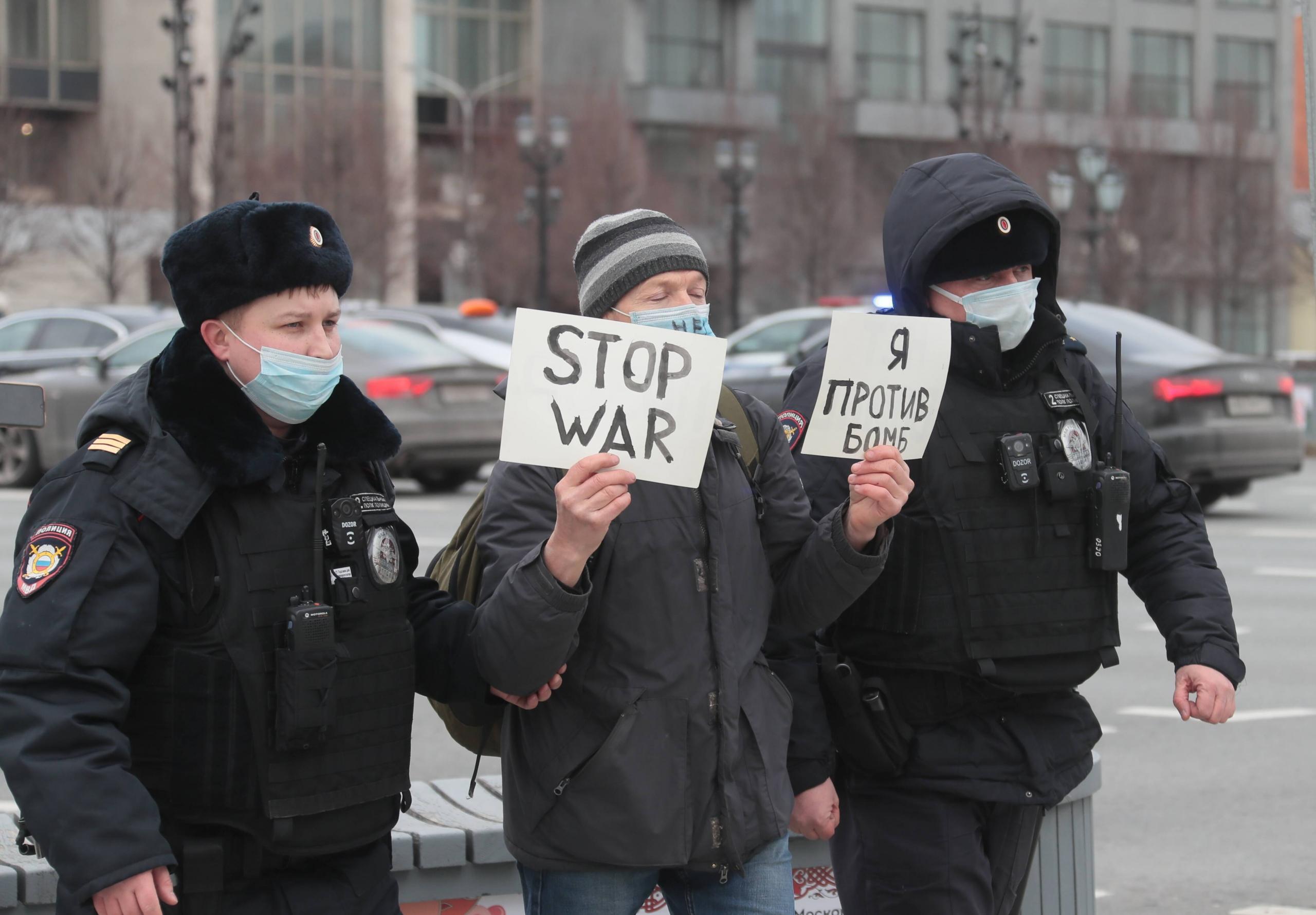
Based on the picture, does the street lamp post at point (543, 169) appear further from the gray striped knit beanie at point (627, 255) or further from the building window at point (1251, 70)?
the building window at point (1251, 70)

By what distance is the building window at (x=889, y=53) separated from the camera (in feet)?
199

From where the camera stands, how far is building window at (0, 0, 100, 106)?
51.2 metres

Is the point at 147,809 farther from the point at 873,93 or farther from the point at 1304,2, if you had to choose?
the point at 873,93

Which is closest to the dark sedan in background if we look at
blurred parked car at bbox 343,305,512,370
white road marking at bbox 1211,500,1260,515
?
white road marking at bbox 1211,500,1260,515

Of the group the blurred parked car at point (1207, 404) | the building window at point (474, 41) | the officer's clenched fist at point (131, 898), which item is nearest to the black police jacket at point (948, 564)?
the officer's clenched fist at point (131, 898)

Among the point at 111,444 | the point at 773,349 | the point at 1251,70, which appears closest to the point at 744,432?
the point at 111,444

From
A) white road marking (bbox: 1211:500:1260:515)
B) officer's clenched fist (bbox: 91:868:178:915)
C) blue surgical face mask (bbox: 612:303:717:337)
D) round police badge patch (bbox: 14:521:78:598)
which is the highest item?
blue surgical face mask (bbox: 612:303:717:337)

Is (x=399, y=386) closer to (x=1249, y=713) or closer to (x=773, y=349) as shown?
(x=773, y=349)

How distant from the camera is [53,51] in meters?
51.8

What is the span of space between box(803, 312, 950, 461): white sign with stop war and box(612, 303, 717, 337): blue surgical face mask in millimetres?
240

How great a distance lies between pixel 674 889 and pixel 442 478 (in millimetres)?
13489

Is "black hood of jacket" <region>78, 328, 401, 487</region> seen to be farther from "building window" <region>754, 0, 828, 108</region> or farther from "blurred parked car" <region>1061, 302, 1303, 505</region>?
"building window" <region>754, 0, 828, 108</region>

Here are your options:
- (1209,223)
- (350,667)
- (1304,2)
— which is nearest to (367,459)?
(350,667)

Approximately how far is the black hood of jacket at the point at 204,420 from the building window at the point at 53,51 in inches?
2026
